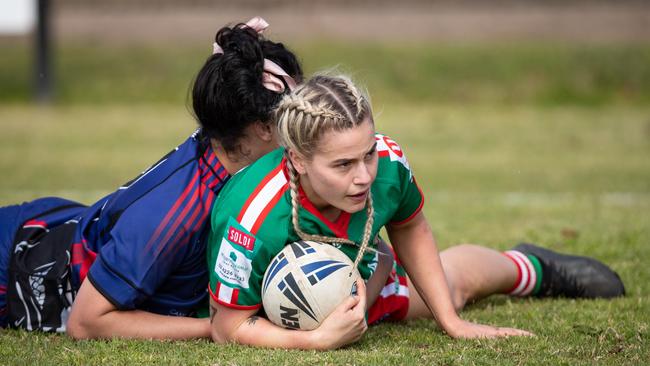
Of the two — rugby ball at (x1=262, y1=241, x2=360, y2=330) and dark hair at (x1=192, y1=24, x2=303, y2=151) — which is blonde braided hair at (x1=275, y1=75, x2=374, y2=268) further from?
dark hair at (x1=192, y1=24, x2=303, y2=151)

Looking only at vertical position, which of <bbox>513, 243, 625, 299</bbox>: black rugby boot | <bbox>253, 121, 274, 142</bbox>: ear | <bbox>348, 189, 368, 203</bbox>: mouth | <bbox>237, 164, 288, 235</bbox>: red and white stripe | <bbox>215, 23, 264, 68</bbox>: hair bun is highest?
<bbox>215, 23, 264, 68</bbox>: hair bun

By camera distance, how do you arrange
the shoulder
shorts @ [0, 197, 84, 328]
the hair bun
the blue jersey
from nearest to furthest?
the blue jersey
the shoulder
the hair bun
shorts @ [0, 197, 84, 328]

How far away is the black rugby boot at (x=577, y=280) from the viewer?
16.8 feet

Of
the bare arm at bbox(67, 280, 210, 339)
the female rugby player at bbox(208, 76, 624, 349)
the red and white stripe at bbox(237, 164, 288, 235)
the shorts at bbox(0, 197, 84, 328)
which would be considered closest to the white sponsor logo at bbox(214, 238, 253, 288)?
the female rugby player at bbox(208, 76, 624, 349)

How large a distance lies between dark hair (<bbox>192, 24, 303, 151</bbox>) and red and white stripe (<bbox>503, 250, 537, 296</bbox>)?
175 cm

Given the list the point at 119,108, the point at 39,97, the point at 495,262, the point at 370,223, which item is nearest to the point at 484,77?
the point at 119,108

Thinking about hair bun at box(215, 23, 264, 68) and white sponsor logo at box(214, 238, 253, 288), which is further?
hair bun at box(215, 23, 264, 68)

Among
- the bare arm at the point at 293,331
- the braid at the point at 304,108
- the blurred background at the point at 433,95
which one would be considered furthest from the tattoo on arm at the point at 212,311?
the blurred background at the point at 433,95

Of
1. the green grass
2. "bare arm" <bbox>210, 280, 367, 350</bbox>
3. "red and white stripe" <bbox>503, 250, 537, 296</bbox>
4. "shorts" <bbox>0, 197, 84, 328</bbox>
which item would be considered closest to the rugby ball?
"bare arm" <bbox>210, 280, 367, 350</bbox>

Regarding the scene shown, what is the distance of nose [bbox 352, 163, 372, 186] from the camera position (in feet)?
12.1

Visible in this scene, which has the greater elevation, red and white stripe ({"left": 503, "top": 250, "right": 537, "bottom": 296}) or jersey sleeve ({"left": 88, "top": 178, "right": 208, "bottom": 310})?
jersey sleeve ({"left": 88, "top": 178, "right": 208, "bottom": 310})

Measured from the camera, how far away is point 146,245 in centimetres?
398

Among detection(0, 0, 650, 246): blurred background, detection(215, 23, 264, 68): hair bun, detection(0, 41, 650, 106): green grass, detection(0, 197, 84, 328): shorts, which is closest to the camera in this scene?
detection(215, 23, 264, 68): hair bun

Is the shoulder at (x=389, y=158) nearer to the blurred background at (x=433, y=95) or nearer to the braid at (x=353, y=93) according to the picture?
the braid at (x=353, y=93)
